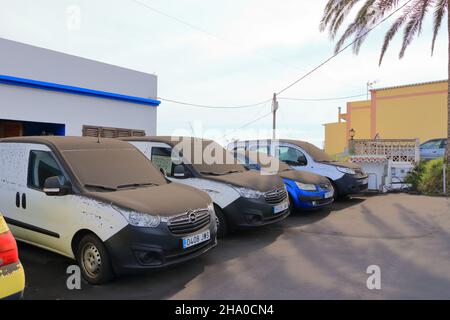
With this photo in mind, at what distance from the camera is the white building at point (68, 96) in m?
11.0

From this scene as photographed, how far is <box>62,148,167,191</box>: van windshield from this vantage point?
15.2ft

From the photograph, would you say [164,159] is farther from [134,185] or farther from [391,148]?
[391,148]

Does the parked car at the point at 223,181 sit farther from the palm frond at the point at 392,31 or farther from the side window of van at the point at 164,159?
the palm frond at the point at 392,31

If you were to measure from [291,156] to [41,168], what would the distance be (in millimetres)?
6546

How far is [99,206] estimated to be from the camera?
13.7 feet

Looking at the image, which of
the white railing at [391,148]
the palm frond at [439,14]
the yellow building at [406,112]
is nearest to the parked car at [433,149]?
the yellow building at [406,112]

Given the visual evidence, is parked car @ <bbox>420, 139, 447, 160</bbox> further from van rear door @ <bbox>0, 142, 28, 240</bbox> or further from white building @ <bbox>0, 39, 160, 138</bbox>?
van rear door @ <bbox>0, 142, 28, 240</bbox>

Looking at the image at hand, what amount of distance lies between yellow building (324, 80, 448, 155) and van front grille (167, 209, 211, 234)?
59.3 feet

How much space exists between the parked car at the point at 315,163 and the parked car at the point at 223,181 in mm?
2968

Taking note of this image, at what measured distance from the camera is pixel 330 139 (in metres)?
33.5

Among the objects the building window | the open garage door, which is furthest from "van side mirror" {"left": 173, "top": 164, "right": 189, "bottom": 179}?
the open garage door

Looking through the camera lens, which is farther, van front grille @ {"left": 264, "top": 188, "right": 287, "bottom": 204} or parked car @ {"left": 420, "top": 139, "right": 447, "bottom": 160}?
parked car @ {"left": 420, "top": 139, "right": 447, "bottom": 160}

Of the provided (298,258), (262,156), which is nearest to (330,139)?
(262,156)
